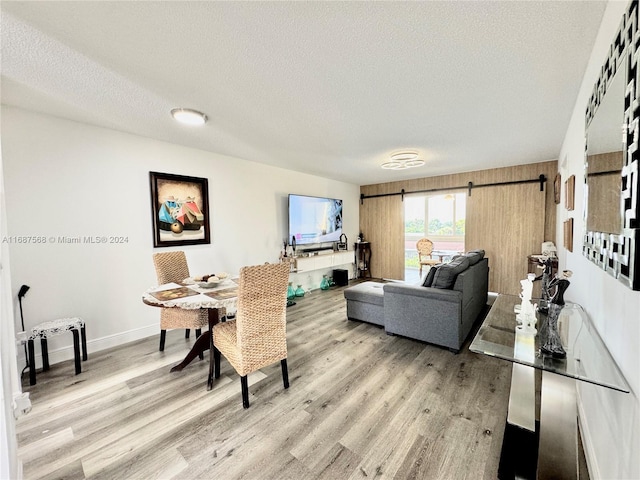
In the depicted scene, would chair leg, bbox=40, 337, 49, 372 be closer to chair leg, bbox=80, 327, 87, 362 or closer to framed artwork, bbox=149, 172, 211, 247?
chair leg, bbox=80, 327, 87, 362

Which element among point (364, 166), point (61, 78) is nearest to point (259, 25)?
point (61, 78)

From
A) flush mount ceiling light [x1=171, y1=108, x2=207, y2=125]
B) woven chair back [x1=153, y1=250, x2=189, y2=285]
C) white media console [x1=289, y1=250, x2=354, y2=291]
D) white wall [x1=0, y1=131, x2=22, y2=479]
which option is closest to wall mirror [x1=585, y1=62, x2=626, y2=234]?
white wall [x1=0, y1=131, x2=22, y2=479]

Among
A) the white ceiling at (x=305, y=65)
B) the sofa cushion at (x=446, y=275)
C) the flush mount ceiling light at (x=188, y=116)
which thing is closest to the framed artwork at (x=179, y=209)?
the white ceiling at (x=305, y=65)

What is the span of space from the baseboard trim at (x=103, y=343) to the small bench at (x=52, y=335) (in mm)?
128

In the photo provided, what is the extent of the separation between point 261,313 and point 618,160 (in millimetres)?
2070

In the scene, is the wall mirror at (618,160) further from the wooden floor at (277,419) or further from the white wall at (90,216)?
the white wall at (90,216)

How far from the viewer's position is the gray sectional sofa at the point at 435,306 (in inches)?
105

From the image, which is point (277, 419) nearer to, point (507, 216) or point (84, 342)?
point (84, 342)

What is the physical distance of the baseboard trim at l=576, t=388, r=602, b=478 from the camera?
1296 millimetres

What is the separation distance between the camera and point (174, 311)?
266 cm

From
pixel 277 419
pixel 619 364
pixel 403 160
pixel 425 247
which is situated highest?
pixel 403 160

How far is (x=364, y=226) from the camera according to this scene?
22.0ft

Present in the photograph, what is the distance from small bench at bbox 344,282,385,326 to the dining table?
65.3 inches

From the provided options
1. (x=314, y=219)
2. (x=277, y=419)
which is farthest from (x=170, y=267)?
(x=314, y=219)
